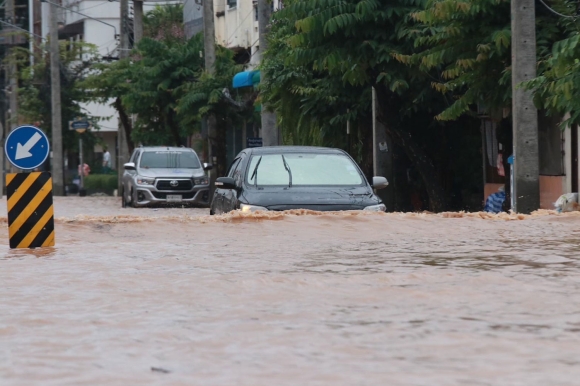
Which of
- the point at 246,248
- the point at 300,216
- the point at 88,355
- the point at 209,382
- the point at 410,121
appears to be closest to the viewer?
the point at 209,382

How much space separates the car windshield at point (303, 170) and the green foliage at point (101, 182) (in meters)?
44.9

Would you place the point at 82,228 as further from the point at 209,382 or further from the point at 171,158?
the point at 171,158

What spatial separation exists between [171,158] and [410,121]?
→ 979cm

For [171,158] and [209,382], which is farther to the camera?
[171,158]

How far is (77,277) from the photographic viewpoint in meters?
10.6

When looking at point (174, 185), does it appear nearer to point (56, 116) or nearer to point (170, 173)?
point (170, 173)

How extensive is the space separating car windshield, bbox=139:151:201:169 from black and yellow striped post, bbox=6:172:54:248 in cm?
2091

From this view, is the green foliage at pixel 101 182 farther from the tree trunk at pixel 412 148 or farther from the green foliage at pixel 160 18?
the tree trunk at pixel 412 148

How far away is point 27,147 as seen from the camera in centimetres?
1482

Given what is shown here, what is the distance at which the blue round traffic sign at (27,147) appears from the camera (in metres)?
14.7

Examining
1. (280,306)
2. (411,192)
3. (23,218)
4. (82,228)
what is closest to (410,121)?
(411,192)

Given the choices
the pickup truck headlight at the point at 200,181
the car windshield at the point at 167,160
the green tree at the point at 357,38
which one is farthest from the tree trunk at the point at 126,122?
the green tree at the point at 357,38

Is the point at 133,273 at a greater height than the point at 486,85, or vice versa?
the point at 486,85

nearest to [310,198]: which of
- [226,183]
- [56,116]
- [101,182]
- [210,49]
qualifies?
[226,183]
